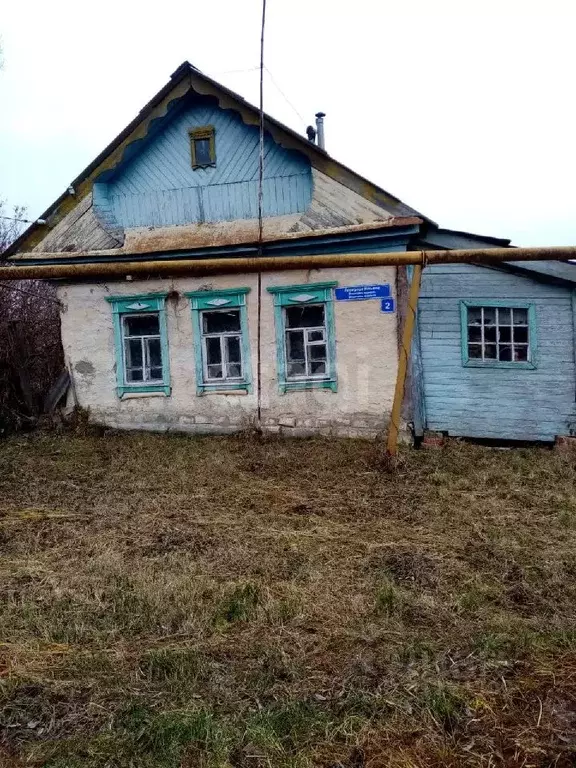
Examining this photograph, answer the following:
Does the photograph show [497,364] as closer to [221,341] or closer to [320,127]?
[221,341]

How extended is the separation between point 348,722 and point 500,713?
26.3 inches

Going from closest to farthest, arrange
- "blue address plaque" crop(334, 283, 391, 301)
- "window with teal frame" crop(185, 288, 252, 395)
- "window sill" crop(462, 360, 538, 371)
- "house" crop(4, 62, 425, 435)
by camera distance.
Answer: "window sill" crop(462, 360, 538, 371), "blue address plaque" crop(334, 283, 391, 301), "house" crop(4, 62, 425, 435), "window with teal frame" crop(185, 288, 252, 395)

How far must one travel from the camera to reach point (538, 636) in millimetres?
3354

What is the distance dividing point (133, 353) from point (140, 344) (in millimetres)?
186

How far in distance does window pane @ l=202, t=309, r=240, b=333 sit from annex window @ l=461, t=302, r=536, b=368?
10.3 ft

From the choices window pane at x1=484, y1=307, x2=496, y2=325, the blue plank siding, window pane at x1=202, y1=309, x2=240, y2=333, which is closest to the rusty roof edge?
the blue plank siding

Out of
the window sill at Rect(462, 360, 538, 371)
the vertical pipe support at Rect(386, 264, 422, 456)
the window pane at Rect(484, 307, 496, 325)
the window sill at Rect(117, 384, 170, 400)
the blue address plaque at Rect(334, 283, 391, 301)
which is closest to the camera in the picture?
the vertical pipe support at Rect(386, 264, 422, 456)

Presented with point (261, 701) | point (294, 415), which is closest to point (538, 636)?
point (261, 701)

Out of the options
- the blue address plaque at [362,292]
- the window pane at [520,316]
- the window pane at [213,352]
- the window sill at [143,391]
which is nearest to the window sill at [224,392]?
the window pane at [213,352]

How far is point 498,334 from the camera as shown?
313 inches

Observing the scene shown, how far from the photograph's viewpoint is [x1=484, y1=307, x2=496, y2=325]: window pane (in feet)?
26.1

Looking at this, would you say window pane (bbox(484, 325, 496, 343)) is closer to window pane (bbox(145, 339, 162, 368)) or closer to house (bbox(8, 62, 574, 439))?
house (bbox(8, 62, 574, 439))

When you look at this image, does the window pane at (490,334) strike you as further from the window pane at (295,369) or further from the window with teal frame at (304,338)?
the window pane at (295,369)

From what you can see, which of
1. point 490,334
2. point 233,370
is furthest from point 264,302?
point 490,334
